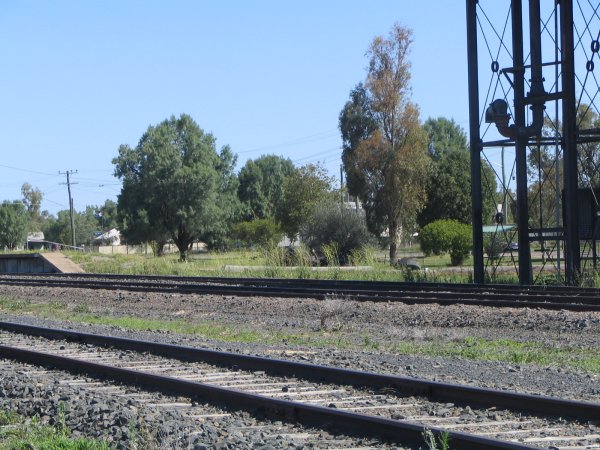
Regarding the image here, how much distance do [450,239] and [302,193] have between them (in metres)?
29.4

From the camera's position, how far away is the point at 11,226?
5408 inches

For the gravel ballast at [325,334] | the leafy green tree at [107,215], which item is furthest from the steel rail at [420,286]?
the leafy green tree at [107,215]

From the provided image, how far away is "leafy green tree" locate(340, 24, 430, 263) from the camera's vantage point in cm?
6097

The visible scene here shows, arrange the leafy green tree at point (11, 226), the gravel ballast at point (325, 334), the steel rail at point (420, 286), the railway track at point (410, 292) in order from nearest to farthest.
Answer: the gravel ballast at point (325, 334), the railway track at point (410, 292), the steel rail at point (420, 286), the leafy green tree at point (11, 226)

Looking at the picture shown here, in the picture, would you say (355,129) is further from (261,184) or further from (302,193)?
(261,184)

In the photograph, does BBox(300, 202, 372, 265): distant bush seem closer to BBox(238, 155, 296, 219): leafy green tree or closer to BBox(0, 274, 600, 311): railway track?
BBox(0, 274, 600, 311): railway track

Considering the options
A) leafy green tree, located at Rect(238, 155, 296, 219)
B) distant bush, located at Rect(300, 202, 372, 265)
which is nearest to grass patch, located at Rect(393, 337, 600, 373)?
distant bush, located at Rect(300, 202, 372, 265)

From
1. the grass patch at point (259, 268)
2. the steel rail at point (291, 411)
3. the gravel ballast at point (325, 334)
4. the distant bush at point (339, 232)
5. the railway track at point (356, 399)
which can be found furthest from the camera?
the distant bush at point (339, 232)

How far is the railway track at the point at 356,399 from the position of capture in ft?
25.4

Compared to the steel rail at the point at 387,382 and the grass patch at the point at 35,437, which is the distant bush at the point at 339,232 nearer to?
the steel rail at the point at 387,382

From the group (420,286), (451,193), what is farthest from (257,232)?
(420,286)

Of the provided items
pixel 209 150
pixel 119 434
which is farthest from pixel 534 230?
pixel 209 150

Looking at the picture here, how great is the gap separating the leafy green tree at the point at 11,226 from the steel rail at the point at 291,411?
416 ft

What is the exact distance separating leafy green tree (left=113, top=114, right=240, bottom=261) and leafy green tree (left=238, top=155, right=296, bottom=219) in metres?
43.7
